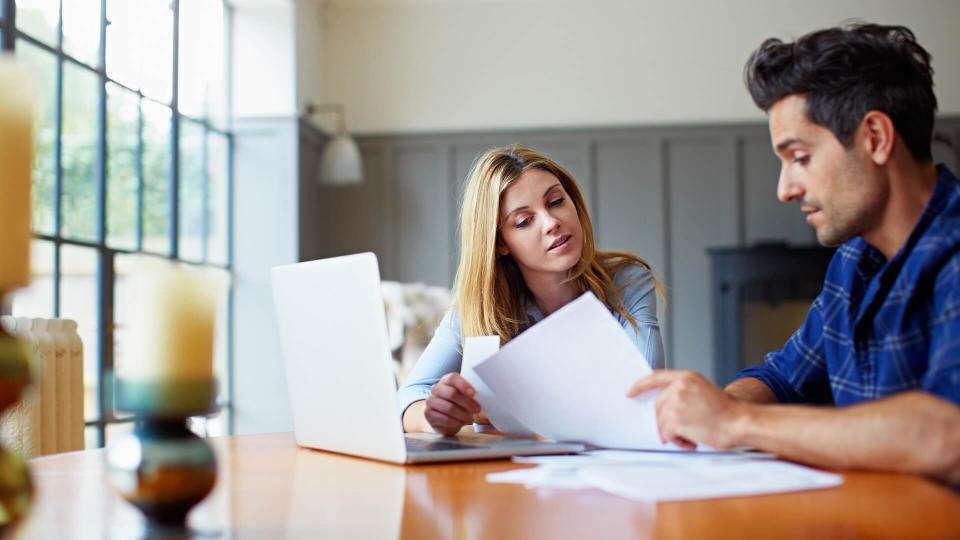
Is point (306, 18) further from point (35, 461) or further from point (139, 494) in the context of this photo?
point (139, 494)

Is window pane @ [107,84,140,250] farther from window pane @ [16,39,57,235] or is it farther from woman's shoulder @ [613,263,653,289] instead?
woman's shoulder @ [613,263,653,289]

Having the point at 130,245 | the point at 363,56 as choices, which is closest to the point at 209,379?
the point at 130,245

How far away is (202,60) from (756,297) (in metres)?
3.52

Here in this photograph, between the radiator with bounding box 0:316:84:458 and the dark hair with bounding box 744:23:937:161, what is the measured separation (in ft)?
7.94

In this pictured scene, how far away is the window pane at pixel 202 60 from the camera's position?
5590mm

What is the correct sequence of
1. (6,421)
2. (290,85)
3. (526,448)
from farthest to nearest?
(290,85) → (6,421) → (526,448)

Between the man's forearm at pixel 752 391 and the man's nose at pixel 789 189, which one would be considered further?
the man's forearm at pixel 752 391

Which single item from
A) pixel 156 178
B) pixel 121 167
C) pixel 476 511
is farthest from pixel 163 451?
pixel 156 178

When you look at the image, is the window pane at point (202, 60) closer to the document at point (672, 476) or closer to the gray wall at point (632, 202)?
the gray wall at point (632, 202)

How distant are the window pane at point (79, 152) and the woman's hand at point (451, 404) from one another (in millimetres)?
3014

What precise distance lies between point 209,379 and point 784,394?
4.12 ft

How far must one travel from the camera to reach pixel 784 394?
5.98 ft

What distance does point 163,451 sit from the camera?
0.81 metres

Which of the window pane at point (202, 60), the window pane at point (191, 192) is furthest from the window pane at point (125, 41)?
the window pane at point (191, 192)
